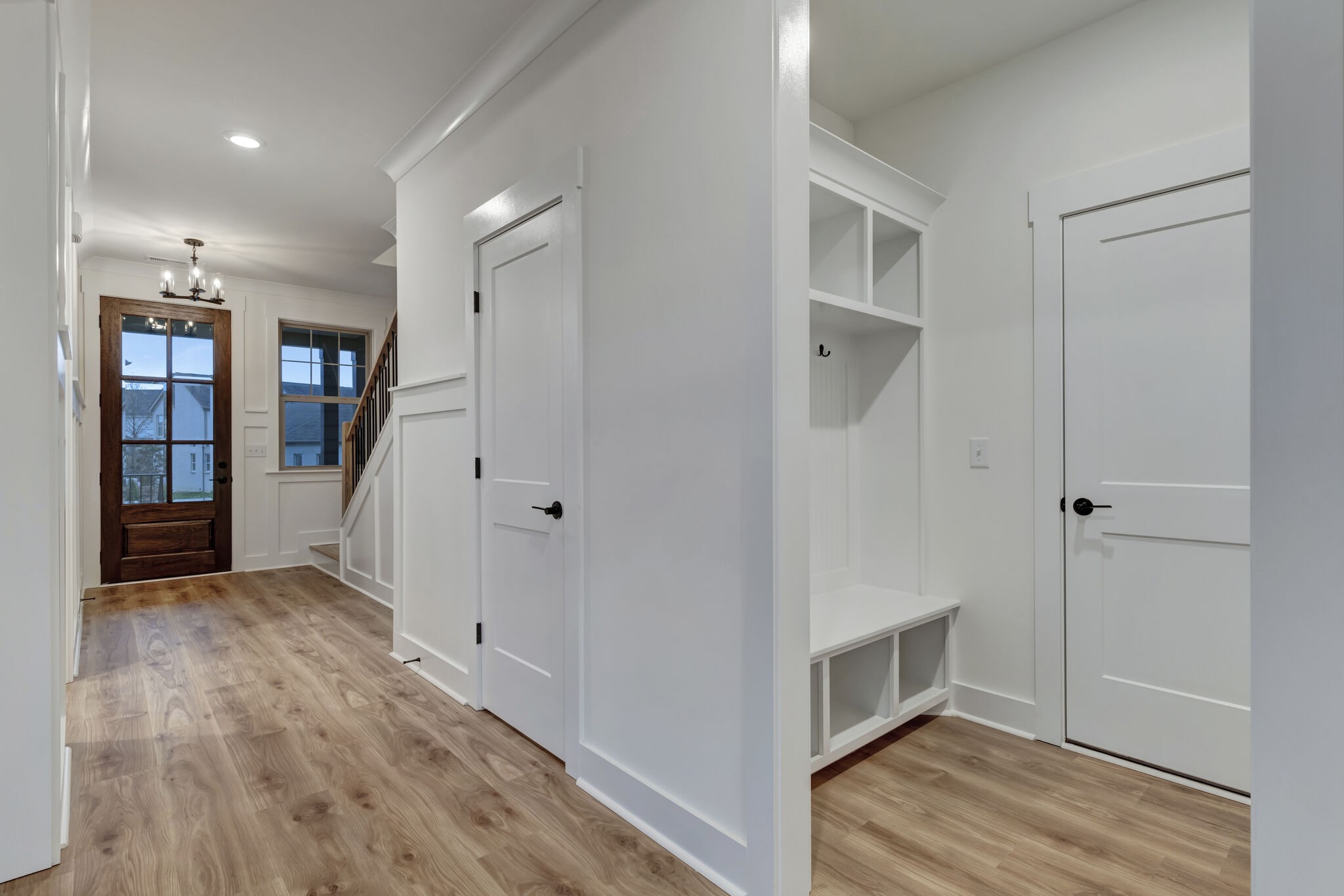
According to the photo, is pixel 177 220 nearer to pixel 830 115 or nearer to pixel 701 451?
pixel 830 115

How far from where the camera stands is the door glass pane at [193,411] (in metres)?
5.49

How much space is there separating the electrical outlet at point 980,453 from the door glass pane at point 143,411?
5994 mm

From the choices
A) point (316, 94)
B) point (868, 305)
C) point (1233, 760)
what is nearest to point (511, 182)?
point (316, 94)

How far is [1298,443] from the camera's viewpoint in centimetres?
64

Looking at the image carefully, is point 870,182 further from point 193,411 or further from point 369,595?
point 193,411

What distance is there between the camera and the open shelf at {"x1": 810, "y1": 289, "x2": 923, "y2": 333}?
231 centimetres

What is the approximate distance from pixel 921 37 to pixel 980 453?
155 centimetres

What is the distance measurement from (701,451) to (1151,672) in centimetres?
176

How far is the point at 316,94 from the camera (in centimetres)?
278

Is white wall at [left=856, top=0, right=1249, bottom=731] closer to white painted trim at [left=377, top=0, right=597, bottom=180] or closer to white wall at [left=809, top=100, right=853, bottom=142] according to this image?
white wall at [left=809, top=100, right=853, bottom=142]

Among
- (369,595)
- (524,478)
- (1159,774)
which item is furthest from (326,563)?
(1159,774)

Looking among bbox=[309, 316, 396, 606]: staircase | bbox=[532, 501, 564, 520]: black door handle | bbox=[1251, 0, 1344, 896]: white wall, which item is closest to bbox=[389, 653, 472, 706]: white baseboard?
bbox=[532, 501, 564, 520]: black door handle

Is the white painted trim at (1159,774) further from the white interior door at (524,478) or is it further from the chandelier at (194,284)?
the chandelier at (194,284)

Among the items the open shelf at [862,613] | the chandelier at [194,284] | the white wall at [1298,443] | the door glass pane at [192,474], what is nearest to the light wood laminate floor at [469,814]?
the open shelf at [862,613]
